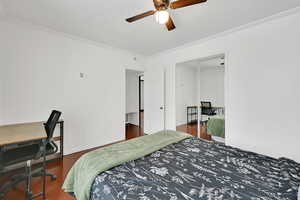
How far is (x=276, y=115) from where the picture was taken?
2104 millimetres

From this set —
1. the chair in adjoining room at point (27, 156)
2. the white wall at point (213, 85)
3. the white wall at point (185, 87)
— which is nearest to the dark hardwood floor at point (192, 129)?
the white wall at point (185, 87)

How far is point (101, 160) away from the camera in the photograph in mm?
1274

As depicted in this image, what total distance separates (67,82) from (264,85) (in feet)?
12.3

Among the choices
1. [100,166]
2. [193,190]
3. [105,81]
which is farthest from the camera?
[105,81]

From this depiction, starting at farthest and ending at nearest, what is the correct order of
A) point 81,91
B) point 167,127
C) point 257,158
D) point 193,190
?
point 167,127 → point 81,91 → point 257,158 → point 193,190

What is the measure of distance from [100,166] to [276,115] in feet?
8.75

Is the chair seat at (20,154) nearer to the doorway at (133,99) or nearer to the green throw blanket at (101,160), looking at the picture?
the green throw blanket at (101,160)

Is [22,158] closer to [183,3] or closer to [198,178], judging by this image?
[198,178]

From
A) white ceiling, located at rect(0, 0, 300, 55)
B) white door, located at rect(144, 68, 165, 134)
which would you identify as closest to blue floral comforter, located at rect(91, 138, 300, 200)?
white ceiling, located at rect(0, 0, 300, 55)

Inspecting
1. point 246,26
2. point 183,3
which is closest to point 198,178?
point 183,3

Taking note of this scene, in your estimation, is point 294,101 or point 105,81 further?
point 105,81

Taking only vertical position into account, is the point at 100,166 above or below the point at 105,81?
below

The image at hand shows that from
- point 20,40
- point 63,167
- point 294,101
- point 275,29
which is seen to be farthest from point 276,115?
point 20,40

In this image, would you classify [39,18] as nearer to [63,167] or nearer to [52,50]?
[52,50]
